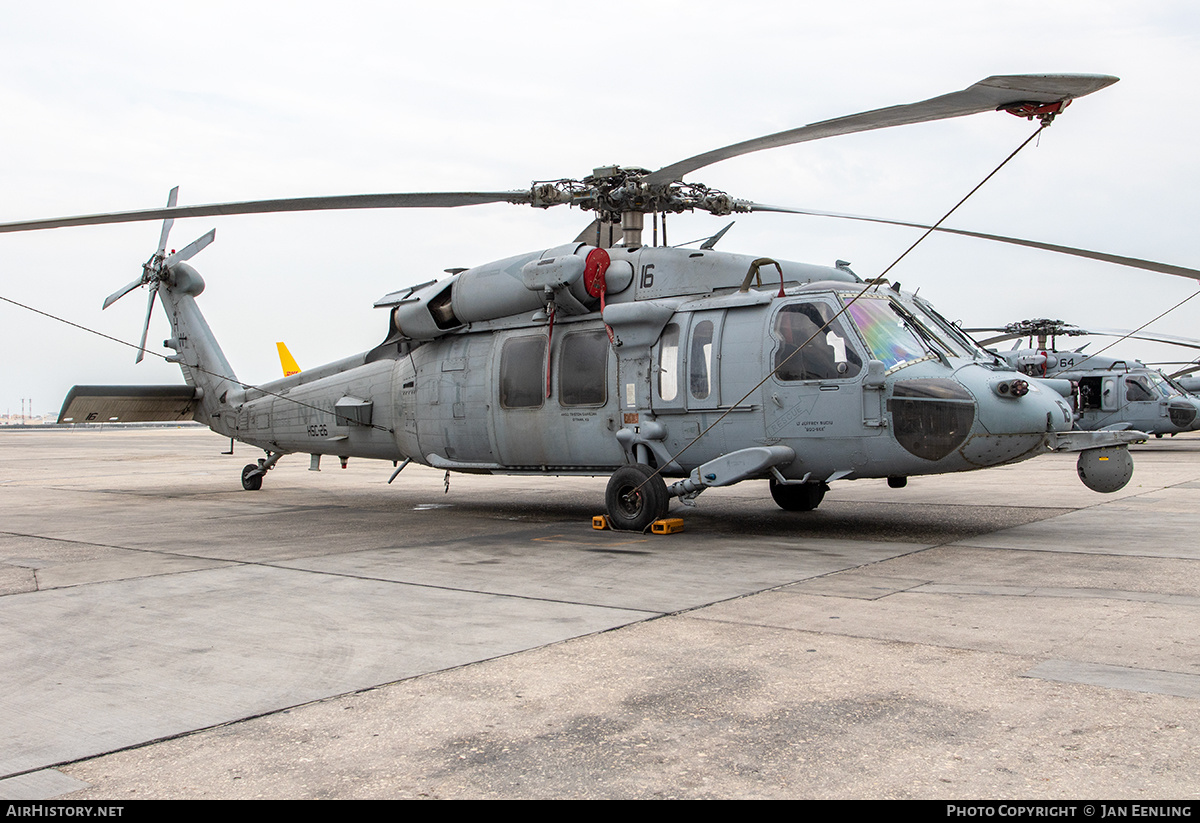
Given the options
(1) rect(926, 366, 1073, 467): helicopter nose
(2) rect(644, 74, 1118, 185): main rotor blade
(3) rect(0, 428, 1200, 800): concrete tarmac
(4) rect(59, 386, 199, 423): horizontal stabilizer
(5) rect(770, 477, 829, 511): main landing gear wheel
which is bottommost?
(3) rect(0, 428, 1200, 800): concrete tarmac

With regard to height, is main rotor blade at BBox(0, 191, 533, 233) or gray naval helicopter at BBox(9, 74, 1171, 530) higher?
main rotor blade at BBox(0, 191, 533, 233)

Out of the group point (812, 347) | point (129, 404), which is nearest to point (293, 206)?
point (812, 347)

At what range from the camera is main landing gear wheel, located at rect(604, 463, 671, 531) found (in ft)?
31.8

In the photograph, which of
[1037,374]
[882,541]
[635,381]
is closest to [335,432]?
[635,381]

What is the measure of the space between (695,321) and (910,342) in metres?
2.15

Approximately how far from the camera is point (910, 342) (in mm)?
9008

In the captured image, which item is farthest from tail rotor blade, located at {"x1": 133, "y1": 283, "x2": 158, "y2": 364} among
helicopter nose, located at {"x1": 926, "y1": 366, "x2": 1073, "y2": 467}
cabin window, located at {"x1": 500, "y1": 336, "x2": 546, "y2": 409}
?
helicopter nose, located at {"x1": 926, "y1": 366, "x2": 1073, "y2": 467}

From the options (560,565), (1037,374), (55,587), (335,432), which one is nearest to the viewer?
(55,587)

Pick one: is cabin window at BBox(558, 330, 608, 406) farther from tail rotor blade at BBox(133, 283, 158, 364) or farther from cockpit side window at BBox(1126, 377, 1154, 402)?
cockpit side window at BBox(1126, 377, 1154, 402)

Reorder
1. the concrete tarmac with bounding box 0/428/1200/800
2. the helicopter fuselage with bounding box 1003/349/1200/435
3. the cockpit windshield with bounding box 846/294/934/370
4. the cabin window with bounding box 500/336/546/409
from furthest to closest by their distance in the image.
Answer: the helicopter fuselage with bounding box 1003/349/1200/435 < the cabin window with bounding box 500/336/546/409 < the cockpit windshield with bounding box 846/294/934/370 < the concrete tarmac with bounding box 0/428/1200/800

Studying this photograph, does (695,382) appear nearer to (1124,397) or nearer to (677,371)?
(677,371)

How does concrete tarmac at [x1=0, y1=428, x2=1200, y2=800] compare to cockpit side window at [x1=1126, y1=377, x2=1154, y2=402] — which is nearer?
concrete tarmac at [x1=0, y1=428, x2=1200, y2=800]

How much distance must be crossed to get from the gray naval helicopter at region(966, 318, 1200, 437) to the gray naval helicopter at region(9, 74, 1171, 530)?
15.3m
